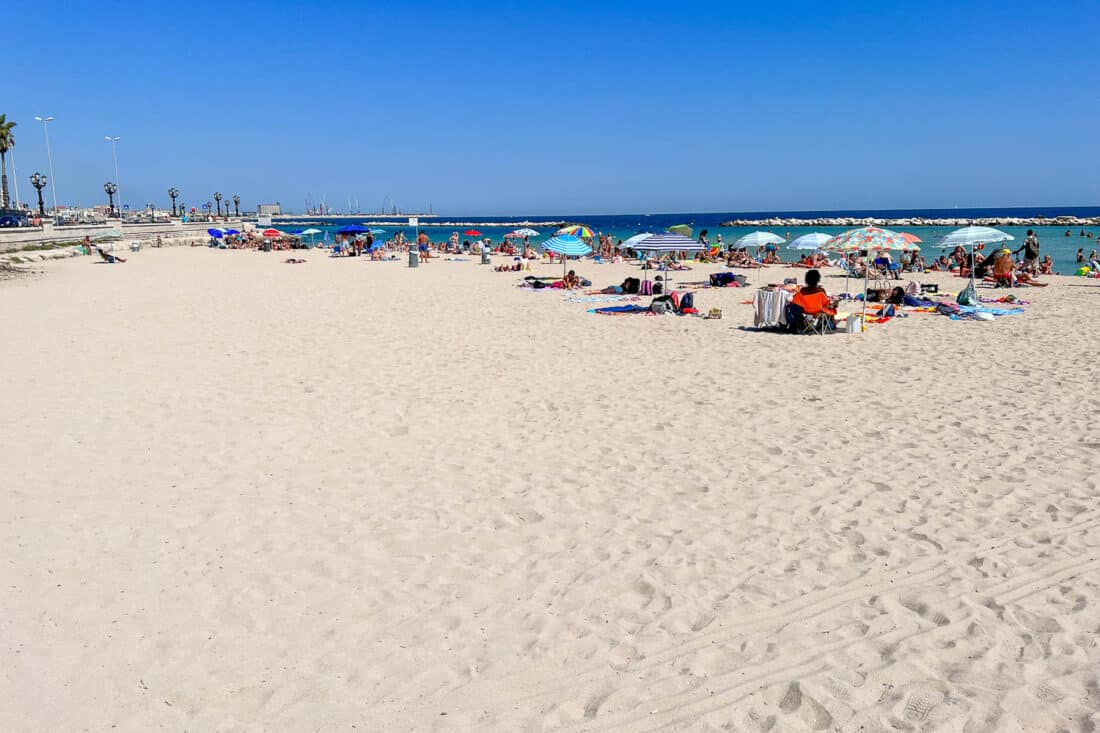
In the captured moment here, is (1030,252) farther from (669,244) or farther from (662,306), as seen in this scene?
(662,306)

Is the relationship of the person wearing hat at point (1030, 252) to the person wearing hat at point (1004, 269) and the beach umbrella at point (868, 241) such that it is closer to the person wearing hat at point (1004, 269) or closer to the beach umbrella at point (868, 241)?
the person wearing hat at point (1004, 269)

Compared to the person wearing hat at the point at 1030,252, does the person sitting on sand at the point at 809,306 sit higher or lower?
lower

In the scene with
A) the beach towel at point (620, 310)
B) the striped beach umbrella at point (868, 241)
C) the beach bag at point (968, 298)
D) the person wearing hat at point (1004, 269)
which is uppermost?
the striped beach umbrella at point (868, 241)

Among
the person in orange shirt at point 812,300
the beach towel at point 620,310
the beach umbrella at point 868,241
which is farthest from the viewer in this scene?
the beach towel at point 620,310

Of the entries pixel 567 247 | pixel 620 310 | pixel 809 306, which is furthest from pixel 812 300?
pixel 567 247

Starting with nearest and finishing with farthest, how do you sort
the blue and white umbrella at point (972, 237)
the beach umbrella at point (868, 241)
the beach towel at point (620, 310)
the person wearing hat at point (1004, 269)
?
the beach umbrella at point (868, 241) < the blue and white umbrella at point (972, 237) < the beach towel at point (620, 310) < the person wearing hat at point (1004, 269)

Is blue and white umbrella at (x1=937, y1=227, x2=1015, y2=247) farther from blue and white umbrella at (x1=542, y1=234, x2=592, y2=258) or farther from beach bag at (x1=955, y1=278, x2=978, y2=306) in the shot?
blue and white umbrella at (x1=542, y1=234, x2=592, y2=258)

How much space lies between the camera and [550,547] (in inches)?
167

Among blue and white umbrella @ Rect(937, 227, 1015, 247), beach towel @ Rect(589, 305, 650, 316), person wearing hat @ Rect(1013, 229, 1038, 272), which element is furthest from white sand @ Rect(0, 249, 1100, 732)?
person wearing hat @ Rect(1013, 229, 1038, 272)

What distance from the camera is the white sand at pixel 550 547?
2.96 metres

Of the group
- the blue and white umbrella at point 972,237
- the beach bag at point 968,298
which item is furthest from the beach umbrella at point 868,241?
the beach bag at point 968,298

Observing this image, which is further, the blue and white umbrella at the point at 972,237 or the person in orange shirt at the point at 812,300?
the blue and white umbrella at the point at 972,237

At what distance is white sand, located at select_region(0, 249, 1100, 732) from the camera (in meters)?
2.96

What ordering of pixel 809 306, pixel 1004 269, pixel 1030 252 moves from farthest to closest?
pixel 1030 252 < pixel 1004 269 < pixel 809 306
